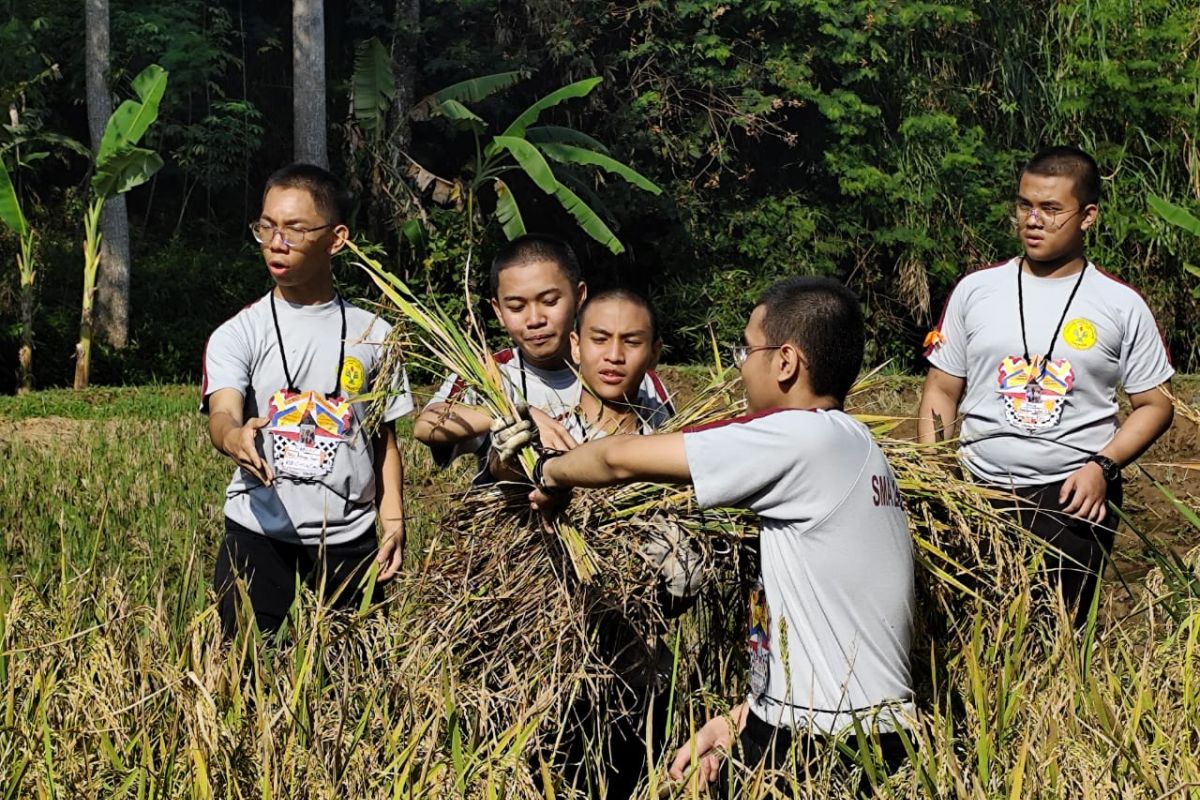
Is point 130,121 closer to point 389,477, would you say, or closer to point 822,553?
point 389,477

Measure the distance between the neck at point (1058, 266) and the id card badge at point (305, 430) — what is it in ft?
5.43

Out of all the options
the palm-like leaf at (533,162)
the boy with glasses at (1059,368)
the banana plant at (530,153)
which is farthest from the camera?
the banana plant at (530,153)

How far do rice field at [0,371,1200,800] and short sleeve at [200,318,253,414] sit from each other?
0.44 meters

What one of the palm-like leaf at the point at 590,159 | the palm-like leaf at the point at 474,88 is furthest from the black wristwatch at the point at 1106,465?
the palm-like leaf at the point at 474,88

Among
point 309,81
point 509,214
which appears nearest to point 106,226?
point 309,81

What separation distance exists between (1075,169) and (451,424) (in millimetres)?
1720

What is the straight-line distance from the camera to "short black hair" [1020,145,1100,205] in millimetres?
3805

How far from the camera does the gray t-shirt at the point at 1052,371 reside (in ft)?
12.3

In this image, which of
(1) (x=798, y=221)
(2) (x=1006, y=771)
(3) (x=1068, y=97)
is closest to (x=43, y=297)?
(1) (x=798, y=221)

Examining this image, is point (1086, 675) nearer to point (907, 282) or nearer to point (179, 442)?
point (179, 442)

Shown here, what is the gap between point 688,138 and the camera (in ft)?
51.5

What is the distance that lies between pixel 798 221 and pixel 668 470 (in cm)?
1334

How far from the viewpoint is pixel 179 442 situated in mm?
8680

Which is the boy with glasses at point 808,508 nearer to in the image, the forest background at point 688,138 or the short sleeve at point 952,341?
the short sleeve at point 952,341
